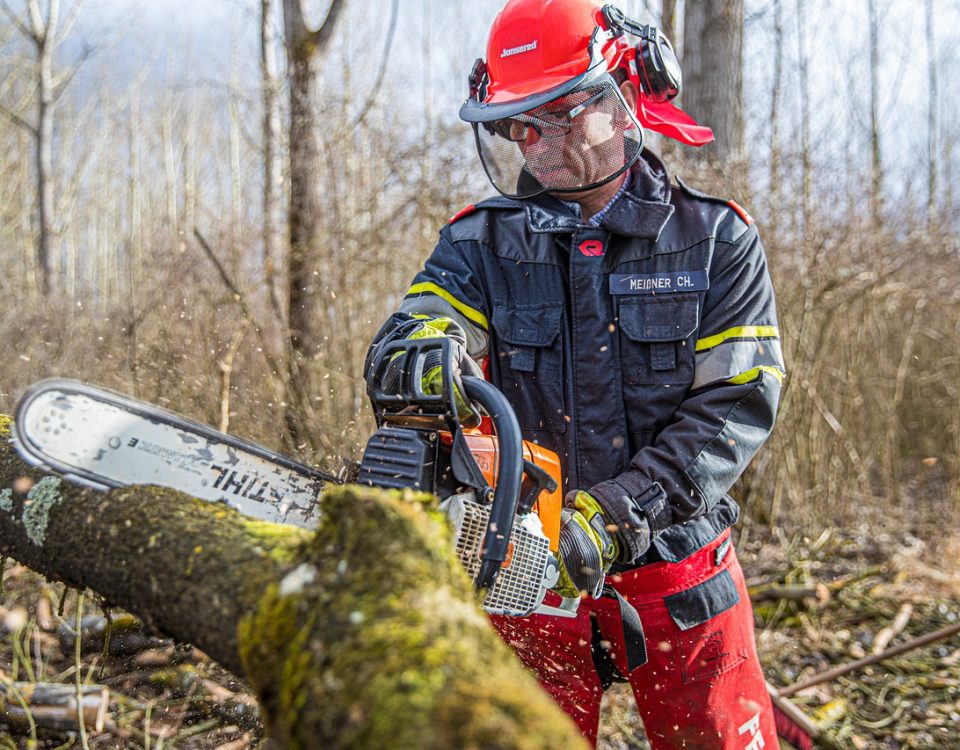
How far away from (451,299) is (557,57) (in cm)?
71

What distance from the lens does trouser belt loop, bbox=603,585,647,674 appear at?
2.06 metres

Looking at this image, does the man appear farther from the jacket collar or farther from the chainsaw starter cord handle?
the chainsaw starter cord handle

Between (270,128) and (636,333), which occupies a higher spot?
(270,128)

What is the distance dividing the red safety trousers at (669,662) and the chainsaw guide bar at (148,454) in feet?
2.69

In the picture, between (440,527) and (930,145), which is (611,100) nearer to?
(440,527)

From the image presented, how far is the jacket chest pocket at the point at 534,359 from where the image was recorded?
83.7 inches

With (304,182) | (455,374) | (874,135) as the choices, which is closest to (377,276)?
Answer: (304,182)

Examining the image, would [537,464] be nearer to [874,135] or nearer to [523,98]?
[523,98]

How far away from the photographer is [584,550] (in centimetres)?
175

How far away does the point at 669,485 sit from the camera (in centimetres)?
193

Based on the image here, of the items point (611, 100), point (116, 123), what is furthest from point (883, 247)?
point (116, 123)

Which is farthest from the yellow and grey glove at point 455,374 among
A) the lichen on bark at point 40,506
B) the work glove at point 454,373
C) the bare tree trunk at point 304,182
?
the bare tree trunk at point 304,182

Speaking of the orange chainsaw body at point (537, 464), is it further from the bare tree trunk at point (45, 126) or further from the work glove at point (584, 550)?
the bare tree trunk at point (45, 126)

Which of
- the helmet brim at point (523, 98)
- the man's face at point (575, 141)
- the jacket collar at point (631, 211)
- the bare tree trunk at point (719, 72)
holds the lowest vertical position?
the jacket collar at point (631, 211)
